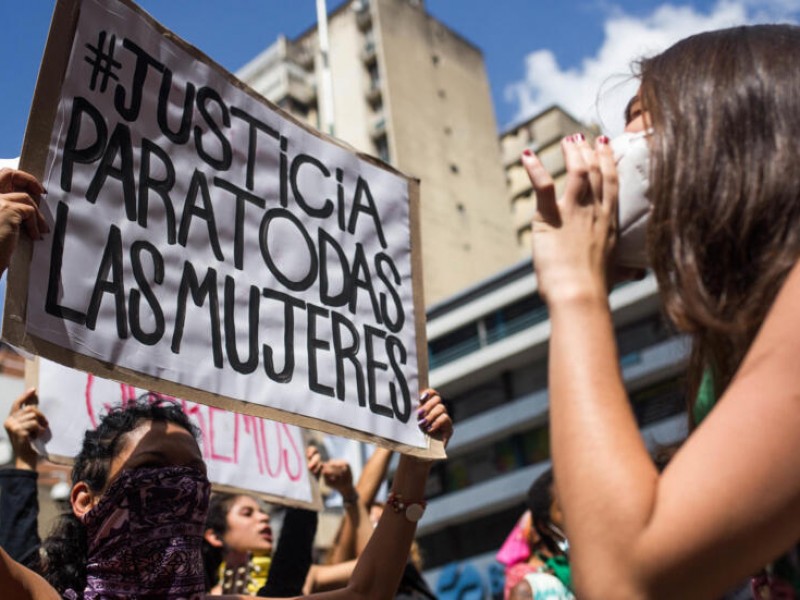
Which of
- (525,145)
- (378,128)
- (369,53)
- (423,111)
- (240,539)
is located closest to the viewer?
(240,539)

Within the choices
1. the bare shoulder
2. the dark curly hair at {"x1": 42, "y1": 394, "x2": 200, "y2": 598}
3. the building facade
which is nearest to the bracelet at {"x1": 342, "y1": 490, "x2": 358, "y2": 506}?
the dark curly hair at {"x1": 42, "y1": 394, "x2": 200, "y2": 598}

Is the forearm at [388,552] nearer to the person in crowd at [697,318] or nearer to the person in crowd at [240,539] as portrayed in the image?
the person in crowd at [240,539]

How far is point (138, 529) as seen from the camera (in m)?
1.96

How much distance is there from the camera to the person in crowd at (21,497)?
2545 millimetres

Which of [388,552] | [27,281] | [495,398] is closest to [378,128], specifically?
[495,398]

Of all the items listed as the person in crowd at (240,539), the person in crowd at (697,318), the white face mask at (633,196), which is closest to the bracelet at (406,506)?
the person in crowd at (240,539)

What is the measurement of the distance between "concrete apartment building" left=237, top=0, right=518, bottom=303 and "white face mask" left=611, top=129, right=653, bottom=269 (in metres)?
37.1

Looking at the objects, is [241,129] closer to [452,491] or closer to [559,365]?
[559,365]

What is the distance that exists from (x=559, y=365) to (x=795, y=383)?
254mm

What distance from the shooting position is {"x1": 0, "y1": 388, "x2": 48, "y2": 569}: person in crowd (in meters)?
2.54

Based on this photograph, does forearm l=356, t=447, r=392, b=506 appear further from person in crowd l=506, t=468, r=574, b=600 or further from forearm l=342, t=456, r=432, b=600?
forearm l=342, t=456, r=432, b=600

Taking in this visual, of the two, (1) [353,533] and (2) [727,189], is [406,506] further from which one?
(2) [727,189]

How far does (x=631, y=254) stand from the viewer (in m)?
1.23

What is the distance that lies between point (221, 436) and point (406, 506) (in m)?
1.36
